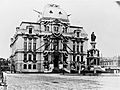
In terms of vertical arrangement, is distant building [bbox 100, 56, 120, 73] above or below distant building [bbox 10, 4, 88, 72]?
below

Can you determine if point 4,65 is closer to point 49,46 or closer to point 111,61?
point 49,46

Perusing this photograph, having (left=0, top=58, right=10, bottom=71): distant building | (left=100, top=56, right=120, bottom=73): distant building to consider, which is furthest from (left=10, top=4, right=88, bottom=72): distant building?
(left=100, top=56, right=120, bottom=73): distant building

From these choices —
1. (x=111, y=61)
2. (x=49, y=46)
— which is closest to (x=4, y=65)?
(x=49, y=46)

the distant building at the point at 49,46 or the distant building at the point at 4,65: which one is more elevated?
the distant building at the point at 49,46

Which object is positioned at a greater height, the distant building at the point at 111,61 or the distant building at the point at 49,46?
the distant building at the point at 49,46

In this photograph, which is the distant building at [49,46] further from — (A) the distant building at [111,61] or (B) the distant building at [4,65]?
(A) the distant building at [111,61]

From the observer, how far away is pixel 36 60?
146cm

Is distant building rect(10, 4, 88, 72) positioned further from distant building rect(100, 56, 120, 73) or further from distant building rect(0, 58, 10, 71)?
distant building rect(100, 56, 120, 73)

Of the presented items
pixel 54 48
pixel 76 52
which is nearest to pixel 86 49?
pixel 76 52

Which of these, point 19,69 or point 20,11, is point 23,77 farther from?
point 20,11

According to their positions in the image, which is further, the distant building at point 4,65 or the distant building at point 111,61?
the distant building at point 111,61

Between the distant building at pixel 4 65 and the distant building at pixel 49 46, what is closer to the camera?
the distant building at pixel 4 65

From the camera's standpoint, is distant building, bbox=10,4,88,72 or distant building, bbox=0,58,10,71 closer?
distant building, bbox=0,58,10,71

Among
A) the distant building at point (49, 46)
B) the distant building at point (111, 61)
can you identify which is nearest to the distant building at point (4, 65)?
the distant building at point (49, 46)
